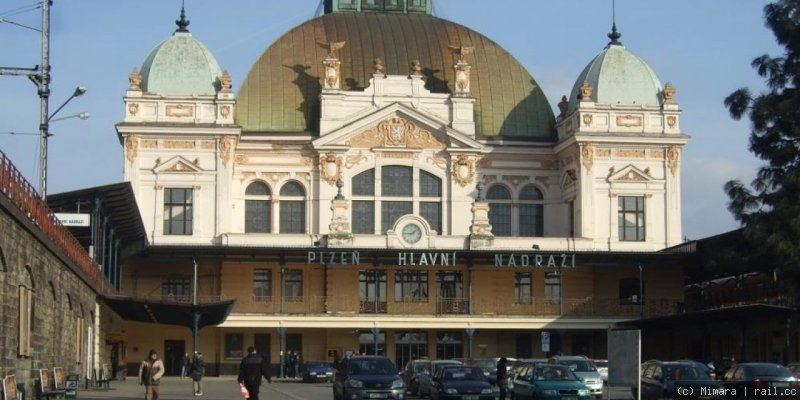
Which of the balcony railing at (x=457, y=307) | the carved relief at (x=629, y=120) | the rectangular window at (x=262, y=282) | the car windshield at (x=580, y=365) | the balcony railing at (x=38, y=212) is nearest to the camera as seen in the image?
the balcony railing at (x=38, y=212)

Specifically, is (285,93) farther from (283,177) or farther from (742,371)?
(742,371)

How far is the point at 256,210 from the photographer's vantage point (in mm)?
85375

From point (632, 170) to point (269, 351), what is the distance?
23.4 metres

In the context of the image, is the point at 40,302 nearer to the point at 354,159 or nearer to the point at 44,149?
the point at 44,149

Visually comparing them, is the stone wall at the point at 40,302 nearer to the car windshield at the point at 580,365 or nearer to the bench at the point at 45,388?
the bench at the point at 45,388

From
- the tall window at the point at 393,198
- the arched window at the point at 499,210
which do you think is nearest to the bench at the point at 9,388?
the tall window at the point at 393,198

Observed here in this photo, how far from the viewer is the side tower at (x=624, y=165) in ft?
278

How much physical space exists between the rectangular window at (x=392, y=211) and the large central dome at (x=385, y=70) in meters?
6.23

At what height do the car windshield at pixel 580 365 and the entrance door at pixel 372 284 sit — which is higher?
the entrance door at pixel 372 284

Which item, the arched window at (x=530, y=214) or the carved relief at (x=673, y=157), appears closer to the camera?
the carved relief at (x=673, y=157)

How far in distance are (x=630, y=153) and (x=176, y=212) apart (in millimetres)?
26401

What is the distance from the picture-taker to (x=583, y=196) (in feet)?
277

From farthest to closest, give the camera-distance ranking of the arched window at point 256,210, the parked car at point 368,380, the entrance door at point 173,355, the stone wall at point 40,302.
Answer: the arched window at point 256,210 → the entrance door at point 173,355 → the parked car at point 368,380 → the stone wall at point 40,302

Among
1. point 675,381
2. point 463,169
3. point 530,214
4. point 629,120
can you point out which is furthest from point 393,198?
point 675,381
